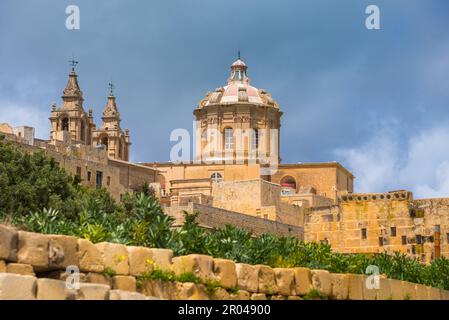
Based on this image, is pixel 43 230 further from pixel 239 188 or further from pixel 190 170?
pixel 190 170

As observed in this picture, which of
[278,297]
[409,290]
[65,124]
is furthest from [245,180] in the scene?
[278,297]

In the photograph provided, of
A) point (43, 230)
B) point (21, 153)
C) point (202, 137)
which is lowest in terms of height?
point (43, 230)

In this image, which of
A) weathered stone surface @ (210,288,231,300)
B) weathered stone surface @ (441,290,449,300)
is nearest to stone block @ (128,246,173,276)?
weathered stone surface @ (210,288,231,300)

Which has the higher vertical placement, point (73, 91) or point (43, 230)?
point (73, 91)

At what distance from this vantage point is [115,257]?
17875 millimetres

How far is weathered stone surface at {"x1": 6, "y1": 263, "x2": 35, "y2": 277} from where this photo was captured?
16031 millimetres

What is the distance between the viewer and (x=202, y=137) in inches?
3292

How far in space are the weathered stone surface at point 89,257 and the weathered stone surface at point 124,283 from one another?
33cm

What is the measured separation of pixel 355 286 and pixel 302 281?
1.89 m

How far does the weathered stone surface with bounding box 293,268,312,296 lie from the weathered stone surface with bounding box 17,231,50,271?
635cm

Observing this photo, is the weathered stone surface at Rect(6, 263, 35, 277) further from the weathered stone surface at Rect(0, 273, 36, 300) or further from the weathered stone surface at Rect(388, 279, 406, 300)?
the weathered stone surface at Rect(388, 279, 406, 300)
